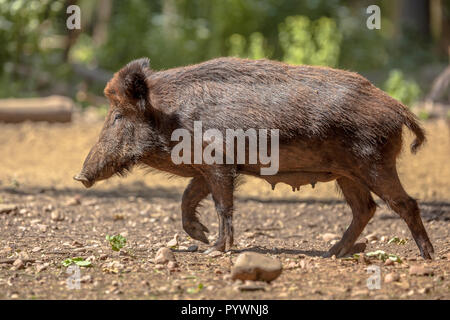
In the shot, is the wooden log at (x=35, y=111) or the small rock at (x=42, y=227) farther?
the wooden log at (x=35, y=111)

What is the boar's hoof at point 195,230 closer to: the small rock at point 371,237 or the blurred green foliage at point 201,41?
the small rock at point 371,237

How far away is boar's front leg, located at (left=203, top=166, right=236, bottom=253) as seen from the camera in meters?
6.10

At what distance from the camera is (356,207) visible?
6.44 metres

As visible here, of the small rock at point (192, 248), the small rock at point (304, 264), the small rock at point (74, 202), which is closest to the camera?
the small rock at point (304, 264)

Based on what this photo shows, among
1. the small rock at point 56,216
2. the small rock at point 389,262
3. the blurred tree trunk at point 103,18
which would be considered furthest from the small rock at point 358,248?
the blurred tree trunk at point 103,18

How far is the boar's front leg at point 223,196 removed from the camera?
6102 mm

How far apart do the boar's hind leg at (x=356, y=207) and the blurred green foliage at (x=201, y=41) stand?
21.7 ft

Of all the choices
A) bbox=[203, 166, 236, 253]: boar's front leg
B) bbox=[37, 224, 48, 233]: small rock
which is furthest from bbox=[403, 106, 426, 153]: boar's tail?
bbox=[37, 224, 48, 233]: small rock

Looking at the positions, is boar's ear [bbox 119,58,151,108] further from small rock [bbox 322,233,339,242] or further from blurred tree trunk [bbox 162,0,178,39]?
blurred tree trunk [bbox 162,0,178,39]

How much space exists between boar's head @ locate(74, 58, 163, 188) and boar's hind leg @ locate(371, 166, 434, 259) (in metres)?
1.86

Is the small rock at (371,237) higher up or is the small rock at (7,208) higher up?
the small rock at (7,208)

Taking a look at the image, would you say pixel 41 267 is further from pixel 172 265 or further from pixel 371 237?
pixel 371 237

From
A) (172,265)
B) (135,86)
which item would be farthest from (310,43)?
(172,265)
